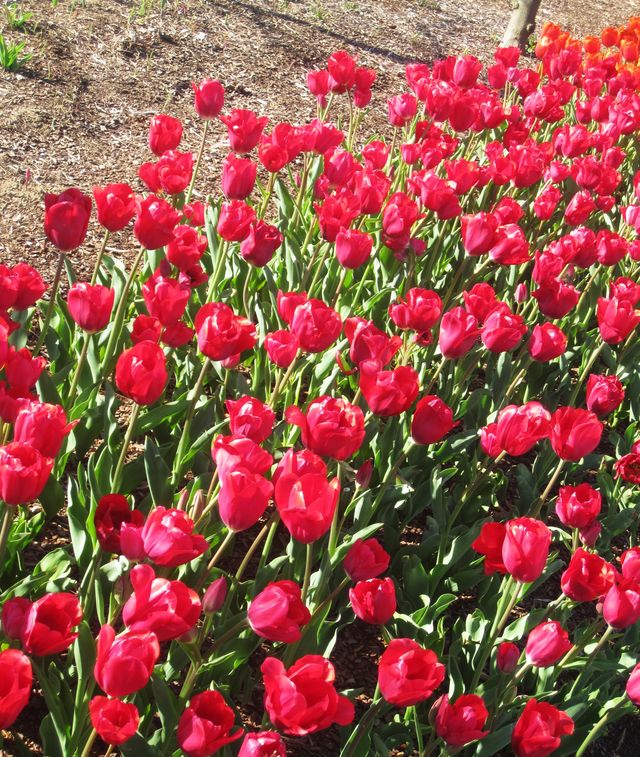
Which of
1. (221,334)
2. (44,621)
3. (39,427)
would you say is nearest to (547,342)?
(221,334)

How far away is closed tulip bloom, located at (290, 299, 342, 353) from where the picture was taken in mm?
2191

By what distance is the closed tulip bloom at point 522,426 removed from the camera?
2.09 m

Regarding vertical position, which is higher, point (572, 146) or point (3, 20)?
point (572, 146)

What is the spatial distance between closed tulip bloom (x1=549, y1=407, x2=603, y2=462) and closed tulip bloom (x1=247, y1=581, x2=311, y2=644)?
0.95 metres

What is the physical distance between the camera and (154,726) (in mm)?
2008

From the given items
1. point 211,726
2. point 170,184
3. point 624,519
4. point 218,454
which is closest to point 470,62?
point 170,184

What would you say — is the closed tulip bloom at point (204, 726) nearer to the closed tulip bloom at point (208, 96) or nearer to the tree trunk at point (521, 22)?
the closed tulip bloom at point (208, 96)

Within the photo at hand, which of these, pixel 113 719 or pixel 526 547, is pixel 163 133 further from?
pixel 113 719

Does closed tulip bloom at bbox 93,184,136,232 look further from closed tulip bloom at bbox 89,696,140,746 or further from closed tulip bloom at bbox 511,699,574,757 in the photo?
closed tulip bloom at bbox 511,699,574,757

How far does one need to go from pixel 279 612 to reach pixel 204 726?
211mm

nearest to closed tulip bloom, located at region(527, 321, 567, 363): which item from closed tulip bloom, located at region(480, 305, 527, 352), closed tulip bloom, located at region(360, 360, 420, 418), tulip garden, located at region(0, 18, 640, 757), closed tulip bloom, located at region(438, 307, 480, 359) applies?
tulip garden, located at region(0, 18, 640, 757)

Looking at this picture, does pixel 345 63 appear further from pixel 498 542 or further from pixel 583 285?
pixel 498 542

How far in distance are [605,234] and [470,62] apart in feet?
4.80

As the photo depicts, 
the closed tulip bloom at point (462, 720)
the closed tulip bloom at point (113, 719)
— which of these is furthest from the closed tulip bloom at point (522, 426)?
the closed tulip bloom at point (113, 719)
